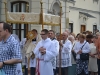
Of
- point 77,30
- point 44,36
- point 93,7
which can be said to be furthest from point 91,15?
point 44,36

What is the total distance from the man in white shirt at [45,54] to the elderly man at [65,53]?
2.10m

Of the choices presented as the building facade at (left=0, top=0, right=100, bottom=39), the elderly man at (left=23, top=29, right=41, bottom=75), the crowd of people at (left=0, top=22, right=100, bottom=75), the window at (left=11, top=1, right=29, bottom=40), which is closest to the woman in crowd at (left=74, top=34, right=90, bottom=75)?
the crowd of people at (left=0, top=22, right=100, bottom=75)

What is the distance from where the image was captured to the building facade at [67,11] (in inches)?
747

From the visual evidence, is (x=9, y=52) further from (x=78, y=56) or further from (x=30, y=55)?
(x=78, y=56)

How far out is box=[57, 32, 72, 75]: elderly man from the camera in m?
12.5

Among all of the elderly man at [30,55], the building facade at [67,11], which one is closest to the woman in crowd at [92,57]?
the elderly man at [30,55]

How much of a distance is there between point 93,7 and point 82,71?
1970 cm

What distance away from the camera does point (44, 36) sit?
10266mm

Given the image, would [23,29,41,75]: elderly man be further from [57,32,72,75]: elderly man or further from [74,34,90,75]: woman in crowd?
[74,34,90,75]: woman in crowd

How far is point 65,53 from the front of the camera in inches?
499

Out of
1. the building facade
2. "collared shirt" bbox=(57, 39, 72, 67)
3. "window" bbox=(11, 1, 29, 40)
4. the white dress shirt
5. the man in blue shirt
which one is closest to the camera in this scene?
the man in blue shirt

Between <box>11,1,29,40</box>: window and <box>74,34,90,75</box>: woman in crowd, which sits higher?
<box>11,1,29,40</box>: window

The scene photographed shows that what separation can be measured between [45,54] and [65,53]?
8.79 ft

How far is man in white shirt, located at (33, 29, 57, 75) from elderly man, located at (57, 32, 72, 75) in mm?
2096
